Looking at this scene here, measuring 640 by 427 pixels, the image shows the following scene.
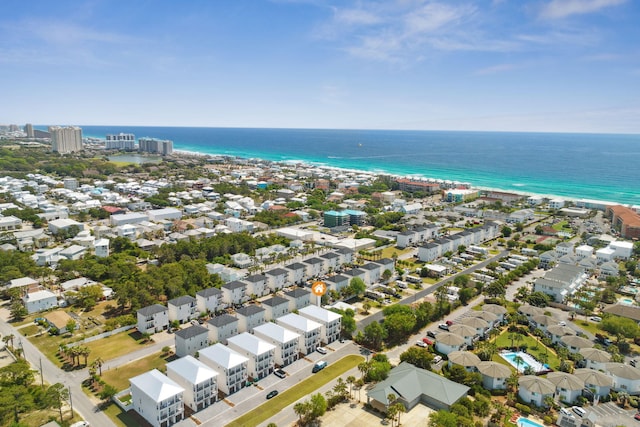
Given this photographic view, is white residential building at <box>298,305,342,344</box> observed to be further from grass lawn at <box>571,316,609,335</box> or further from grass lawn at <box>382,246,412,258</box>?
grass lawn at <box>382,246,412,258</box>

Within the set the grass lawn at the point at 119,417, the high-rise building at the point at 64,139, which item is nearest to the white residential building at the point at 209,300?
the grass lawn at the point at 119,417

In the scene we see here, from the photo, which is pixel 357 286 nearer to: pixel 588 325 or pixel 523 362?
pixel 523 362

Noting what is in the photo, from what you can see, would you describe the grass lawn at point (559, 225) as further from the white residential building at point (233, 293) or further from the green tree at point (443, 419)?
the green tree at point (443, 419)

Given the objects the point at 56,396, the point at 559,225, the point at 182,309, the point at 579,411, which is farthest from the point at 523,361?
the point at 559,225

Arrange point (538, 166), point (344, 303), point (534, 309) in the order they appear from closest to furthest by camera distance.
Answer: point (534, 309) < point (344, 303) < point (538, 166)

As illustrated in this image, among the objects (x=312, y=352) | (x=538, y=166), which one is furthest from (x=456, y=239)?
(x=538, y=166)

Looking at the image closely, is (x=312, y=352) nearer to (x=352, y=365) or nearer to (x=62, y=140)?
(x=352, y=365)
